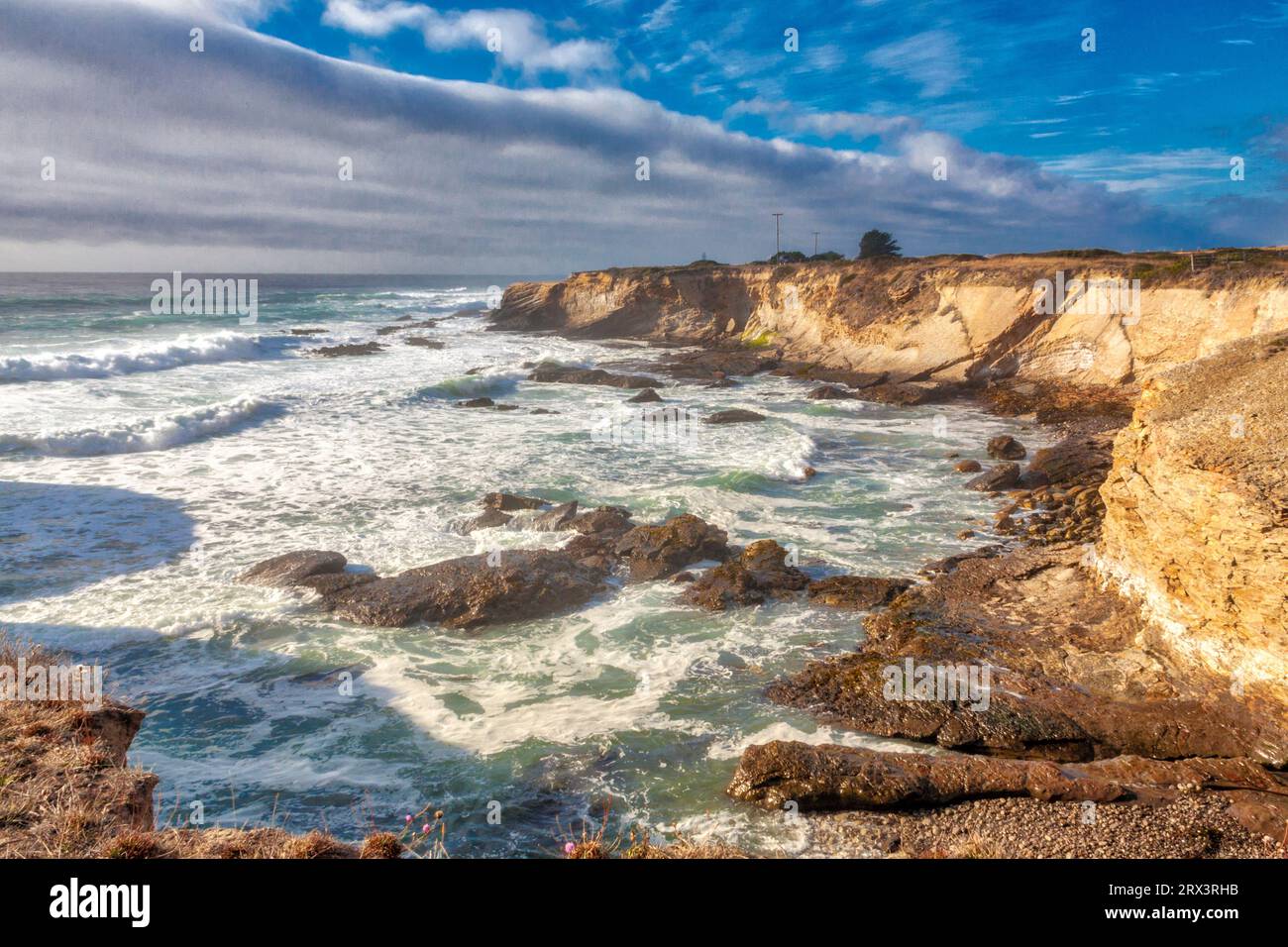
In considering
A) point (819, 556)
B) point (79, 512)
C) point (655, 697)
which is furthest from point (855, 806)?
point (79, 512)

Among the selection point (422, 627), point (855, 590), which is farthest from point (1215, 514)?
point (422, 627)

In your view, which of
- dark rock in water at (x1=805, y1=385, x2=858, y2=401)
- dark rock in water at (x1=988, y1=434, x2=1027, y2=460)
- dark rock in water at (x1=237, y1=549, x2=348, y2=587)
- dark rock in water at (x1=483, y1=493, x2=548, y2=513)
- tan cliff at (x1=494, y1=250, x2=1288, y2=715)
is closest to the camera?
tan cliff at (x1=494, y1=250, x2=1288, y2=715)

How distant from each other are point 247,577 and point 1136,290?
32.8 metres

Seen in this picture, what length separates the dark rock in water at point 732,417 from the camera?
27.8 m

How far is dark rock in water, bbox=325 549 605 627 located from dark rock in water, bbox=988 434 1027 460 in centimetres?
1398

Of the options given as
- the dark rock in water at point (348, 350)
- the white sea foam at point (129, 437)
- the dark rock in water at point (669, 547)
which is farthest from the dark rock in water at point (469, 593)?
the dark rock in water at point (348, 350)

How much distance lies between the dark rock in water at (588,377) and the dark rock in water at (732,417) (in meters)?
9.29

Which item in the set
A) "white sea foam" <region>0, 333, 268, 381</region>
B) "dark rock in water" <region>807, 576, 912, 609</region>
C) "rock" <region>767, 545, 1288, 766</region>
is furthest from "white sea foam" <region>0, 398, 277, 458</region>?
"rock" <region>767, 545, 1288, 766</region>

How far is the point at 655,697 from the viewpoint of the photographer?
31.2 feet

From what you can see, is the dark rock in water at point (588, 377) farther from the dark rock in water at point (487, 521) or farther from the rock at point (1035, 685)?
the rock at point (1035, 685)

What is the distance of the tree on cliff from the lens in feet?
196

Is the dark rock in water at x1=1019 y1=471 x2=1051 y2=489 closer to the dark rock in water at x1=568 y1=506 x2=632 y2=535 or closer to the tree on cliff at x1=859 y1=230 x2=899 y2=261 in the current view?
the dark rock in water at x1=568 y1=506 x2=632 y2=535

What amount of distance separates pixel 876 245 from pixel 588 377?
33453 mm
